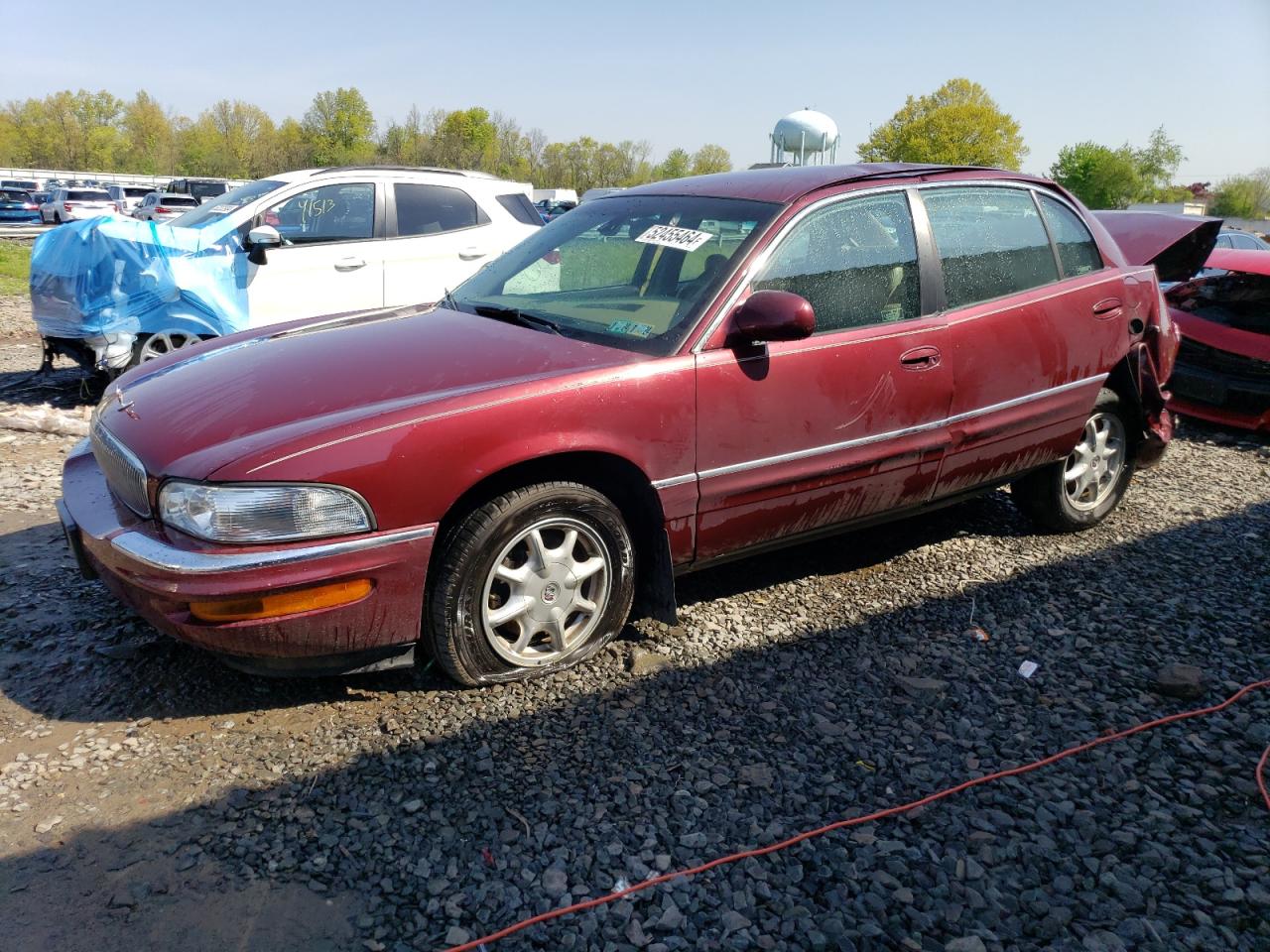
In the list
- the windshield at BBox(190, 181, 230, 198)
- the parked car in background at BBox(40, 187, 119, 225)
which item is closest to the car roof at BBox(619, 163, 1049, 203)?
the parked car in background at BBox(40, 187, 119, 225)

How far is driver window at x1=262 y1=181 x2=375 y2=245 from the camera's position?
23.5 ft

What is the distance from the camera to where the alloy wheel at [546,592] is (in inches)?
122

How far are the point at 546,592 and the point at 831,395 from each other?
4.40ft

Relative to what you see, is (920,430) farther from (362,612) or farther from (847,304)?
(362,612)

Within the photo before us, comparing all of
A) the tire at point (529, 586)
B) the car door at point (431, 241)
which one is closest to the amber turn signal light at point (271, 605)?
the tire at point (529, 586)

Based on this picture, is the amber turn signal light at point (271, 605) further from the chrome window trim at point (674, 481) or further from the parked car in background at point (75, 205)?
the parked car in background at point (75, 205)

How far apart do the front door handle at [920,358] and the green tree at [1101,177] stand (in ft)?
249

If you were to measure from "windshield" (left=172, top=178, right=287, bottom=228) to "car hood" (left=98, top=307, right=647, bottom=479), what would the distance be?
404 centimetres

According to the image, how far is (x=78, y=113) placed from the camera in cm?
8675

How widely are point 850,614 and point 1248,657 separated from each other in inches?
60.4

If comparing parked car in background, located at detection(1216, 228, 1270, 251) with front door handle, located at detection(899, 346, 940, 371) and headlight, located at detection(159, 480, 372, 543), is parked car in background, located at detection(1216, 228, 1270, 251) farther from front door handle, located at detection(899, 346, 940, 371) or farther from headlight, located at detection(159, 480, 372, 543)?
headlight, located at detection(159, 480, 372, 543)

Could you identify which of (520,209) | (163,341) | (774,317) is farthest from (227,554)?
(520,209)

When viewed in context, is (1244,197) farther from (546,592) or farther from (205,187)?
(546,592)

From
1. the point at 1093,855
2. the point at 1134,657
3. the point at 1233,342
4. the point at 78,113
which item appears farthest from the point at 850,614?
the point at 78,113
